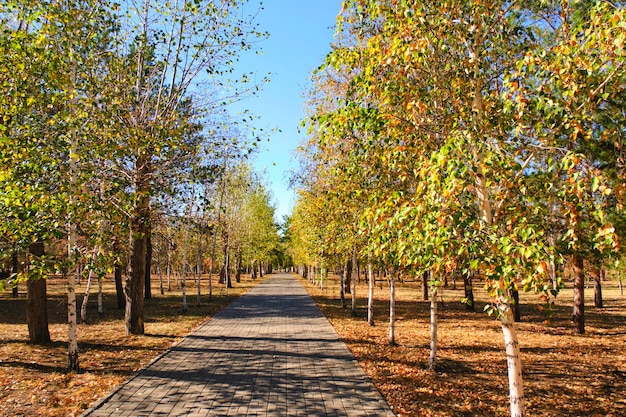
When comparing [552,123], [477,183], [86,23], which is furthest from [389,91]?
[86,23]

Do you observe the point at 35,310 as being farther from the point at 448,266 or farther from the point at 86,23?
the point at 448,266

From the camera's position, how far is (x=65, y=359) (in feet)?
32.8

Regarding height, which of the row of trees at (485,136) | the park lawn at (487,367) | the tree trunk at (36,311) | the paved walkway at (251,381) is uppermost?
the row of trees at (485,136)

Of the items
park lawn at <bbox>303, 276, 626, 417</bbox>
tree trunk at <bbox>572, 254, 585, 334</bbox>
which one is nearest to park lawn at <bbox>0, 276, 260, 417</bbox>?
park lawn at <bbox>303, 276, 626, 417</bbox>

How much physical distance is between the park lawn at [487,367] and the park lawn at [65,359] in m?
5.31

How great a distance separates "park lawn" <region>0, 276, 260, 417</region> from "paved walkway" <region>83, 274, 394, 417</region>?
49 cm

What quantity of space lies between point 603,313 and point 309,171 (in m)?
16.7

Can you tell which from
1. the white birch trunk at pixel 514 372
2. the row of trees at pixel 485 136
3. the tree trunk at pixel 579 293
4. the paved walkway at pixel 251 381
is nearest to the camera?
the row of trees at pixel 485 136

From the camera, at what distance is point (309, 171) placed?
19469 mm

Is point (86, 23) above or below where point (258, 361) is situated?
above

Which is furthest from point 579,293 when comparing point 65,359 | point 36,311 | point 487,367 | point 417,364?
point 36,311

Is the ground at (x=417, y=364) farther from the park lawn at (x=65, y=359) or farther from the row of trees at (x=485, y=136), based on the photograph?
the row of trees at (x=485, y=136)

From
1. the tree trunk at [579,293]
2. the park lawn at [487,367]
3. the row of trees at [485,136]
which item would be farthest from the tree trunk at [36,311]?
the tree trunk at [579,293]

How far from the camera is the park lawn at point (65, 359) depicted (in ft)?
23.5
